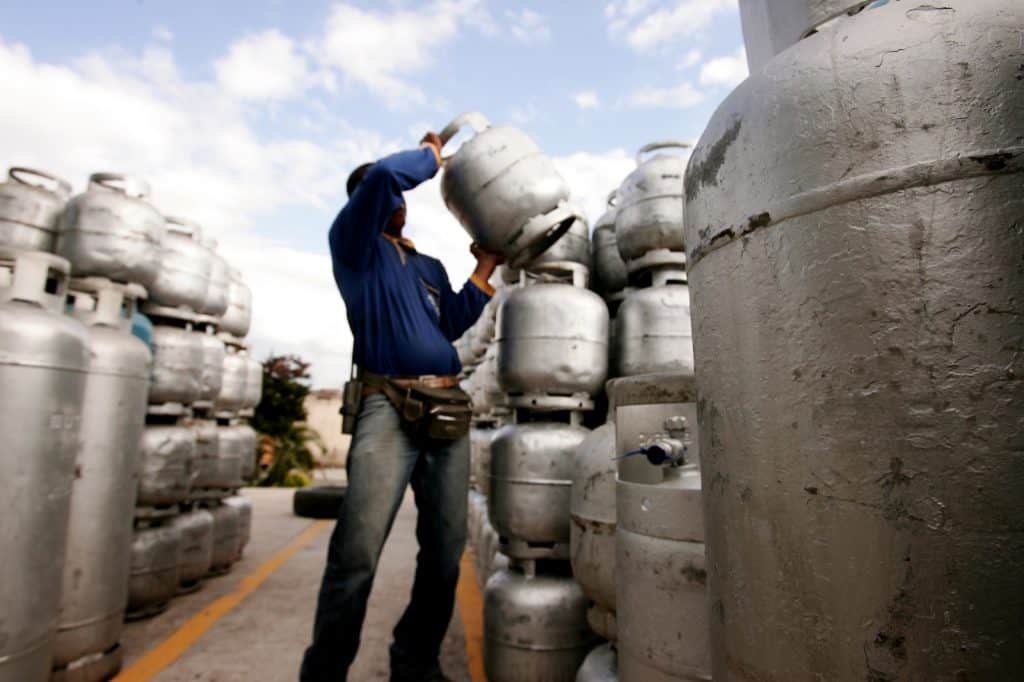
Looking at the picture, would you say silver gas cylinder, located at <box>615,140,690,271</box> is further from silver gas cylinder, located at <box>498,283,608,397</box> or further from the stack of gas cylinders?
the stack of gas cylinders

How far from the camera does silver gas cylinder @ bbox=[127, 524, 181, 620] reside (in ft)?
8.63

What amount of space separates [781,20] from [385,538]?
1605mm

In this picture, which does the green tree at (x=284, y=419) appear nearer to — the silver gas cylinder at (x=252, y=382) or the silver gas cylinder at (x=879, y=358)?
the silver gas cylinder at (x=252, y=382)

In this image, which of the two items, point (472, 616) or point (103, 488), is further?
point (472, 616)

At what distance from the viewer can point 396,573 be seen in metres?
3.51

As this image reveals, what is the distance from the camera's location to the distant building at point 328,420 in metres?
13.9

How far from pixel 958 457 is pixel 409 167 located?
5.19 feet

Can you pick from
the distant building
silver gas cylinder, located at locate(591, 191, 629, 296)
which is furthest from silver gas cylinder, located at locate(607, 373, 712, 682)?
the distant building

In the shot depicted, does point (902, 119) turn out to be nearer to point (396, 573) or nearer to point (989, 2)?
point (989, 2)

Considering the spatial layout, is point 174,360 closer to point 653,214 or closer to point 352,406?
point 352,406

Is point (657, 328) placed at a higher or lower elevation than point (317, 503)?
higher

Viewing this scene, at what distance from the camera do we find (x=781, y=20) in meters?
0.83

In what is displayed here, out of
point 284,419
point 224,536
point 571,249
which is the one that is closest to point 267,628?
point 224,536

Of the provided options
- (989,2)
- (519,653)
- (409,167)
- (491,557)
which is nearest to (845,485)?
(989,2)
